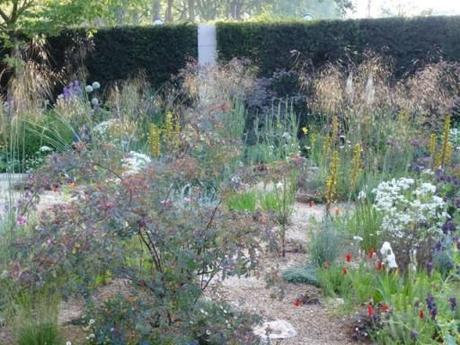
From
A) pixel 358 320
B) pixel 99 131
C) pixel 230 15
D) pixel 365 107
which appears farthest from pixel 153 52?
pixel 230 15

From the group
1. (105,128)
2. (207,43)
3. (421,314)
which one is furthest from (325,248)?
(207,43)

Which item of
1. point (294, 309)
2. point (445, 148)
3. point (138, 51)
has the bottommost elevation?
point (294, 309)

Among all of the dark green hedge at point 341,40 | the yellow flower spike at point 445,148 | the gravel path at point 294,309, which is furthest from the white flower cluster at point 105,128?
the dark green hedge at point 341,40

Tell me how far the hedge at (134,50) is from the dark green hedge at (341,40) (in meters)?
0.68

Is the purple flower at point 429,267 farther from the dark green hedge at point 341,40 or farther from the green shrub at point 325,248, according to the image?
the dark green hedge at point 341,40

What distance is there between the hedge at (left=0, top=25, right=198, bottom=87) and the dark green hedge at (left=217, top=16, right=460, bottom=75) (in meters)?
0.68

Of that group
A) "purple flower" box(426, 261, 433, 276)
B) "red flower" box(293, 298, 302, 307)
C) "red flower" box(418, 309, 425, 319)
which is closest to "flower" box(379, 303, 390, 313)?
"red flower" box(418, 309, 425, 319)

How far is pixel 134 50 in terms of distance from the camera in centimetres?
1227

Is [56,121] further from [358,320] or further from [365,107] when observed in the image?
[358,320]

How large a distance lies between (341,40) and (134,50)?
3.51 meters

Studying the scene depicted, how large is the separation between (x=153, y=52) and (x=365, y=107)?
6161mm

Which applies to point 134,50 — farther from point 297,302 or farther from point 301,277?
point 297,302

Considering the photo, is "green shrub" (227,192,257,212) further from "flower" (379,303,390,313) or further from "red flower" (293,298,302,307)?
"flower" (379,303,390,313)

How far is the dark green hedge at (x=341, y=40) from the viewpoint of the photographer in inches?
464
